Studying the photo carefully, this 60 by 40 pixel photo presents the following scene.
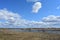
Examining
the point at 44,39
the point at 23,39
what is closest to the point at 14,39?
the point at 23,39

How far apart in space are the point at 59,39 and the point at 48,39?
5.65 feet

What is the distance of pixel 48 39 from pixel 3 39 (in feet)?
22.9

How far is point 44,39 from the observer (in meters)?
27.7

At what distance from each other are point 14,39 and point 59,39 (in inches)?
277

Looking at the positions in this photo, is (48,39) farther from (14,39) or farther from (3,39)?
(3,39)

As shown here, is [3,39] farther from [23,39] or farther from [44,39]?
[44,39]

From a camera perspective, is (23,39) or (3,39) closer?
(3,39)

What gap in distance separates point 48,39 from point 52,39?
2.31 ft

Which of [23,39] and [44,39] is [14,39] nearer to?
[23,39]

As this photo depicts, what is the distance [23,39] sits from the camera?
90.5 feet

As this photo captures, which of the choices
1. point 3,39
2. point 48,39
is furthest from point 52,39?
point 3,39

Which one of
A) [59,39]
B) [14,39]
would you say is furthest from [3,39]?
[59,39]

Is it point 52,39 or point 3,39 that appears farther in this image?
point 52,39

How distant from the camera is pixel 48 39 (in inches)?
1081
